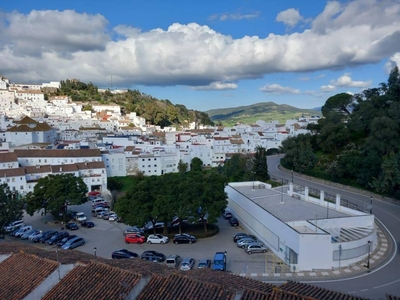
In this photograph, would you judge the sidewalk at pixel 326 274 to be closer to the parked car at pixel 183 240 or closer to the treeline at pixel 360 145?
the parked car at pixel 183 240

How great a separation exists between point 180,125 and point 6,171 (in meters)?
74.5

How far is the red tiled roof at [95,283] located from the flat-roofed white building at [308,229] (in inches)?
463

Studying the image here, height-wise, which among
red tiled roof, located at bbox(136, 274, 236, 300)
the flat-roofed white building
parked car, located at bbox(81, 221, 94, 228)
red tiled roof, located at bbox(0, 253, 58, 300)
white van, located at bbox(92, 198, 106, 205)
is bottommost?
white van, located at bbox(92, 198, 106, 205)

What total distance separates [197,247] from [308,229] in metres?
7.55

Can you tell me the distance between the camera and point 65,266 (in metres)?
9.64

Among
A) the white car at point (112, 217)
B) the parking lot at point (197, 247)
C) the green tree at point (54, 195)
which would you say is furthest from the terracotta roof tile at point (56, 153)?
the white car at point (112, 217)

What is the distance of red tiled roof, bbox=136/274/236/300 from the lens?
7883 millimetres

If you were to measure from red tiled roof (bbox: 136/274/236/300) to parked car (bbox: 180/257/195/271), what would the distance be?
9371 millimetres

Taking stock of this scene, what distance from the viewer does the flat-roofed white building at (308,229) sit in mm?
17547

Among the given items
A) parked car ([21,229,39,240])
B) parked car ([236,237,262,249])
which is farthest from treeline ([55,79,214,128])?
parked car ([236,237,262,249])

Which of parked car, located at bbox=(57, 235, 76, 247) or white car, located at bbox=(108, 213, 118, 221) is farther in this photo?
white car, located at bbox=(108, 213, 118, 221)

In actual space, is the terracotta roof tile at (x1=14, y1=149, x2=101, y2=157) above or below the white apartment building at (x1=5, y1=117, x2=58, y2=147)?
below

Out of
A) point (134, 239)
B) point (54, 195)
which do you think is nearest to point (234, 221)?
point (134, 239)

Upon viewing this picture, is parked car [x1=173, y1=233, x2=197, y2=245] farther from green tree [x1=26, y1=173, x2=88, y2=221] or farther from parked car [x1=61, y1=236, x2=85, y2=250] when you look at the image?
green tree [x1=26, y1=173, x2=88, y2=221]
